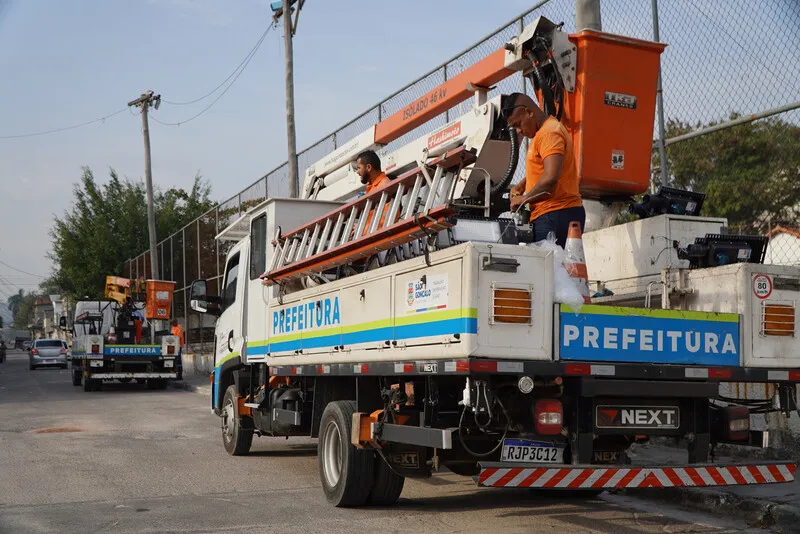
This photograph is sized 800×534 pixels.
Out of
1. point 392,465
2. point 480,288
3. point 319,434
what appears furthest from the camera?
point 319,434

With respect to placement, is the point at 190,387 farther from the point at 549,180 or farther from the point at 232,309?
the point at 549,180

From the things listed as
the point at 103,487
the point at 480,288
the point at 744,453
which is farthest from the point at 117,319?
the point at 480,288

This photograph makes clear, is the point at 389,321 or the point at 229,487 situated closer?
the point at 389,321

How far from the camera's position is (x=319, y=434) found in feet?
26.1

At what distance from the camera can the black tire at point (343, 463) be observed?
716 cm

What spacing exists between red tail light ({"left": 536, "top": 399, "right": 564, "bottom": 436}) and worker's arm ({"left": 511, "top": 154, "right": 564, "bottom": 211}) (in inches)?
63.5

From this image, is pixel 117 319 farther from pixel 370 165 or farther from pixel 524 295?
pixel 524 295

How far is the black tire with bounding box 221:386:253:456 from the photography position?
10562mm

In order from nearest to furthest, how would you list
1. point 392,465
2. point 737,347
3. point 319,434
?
point 737,347
point 392,465
point 319,434

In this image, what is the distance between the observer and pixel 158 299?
92.2 ft

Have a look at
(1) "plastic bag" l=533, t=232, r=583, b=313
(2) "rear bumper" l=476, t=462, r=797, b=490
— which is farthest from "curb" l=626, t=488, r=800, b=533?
(1) "plastic bag" l=533, t=232, r=583, b=313

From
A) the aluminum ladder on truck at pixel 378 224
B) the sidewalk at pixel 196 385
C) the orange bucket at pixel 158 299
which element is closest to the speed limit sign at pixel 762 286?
the aluminum ladder on truck at pixel 378 224

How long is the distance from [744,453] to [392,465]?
4067mm

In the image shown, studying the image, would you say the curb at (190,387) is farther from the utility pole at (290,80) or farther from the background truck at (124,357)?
the utility pole at (290,80)
